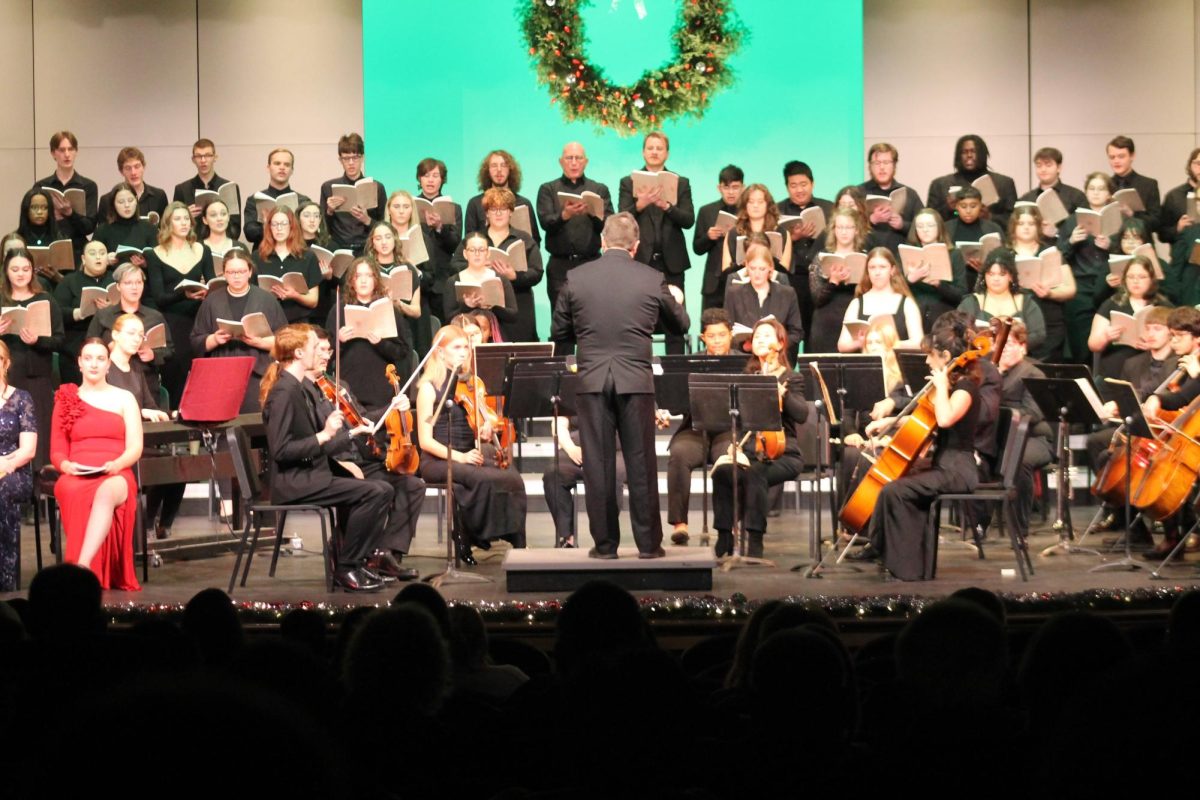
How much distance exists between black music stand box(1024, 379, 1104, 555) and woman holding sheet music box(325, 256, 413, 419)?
3774 millimetres

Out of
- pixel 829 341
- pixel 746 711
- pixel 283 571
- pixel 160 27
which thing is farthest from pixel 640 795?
pixel 160 27

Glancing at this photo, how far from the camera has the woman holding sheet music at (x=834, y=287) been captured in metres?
9.50

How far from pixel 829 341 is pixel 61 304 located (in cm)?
508

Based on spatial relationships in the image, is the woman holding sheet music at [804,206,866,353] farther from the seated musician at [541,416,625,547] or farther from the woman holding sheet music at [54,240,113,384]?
the woman holding sheet music at [54,240,113,384]

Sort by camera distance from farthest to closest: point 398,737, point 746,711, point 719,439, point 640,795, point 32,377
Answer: point 32,377 < point 719,439 < point 746,711 < point 398,737 < point 640,795

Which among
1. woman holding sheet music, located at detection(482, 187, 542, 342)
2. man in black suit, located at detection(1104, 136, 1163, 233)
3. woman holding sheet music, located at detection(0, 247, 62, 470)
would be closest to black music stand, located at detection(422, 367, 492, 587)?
woman holding sheet music, located at detection(482, 187, 542, 342)

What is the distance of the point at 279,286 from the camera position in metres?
9.61

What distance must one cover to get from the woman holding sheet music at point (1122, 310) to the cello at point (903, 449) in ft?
8.01

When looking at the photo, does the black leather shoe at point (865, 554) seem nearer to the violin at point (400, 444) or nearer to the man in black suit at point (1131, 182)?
the violin at point (400, 444)

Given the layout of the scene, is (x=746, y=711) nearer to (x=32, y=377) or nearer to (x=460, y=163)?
(x=32, y=377)

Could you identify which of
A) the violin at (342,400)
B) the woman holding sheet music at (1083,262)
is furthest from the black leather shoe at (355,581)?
the woman holding sheet music at (1083,262)

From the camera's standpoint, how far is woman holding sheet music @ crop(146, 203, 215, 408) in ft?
31.8

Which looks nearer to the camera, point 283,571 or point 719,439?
point 283,571

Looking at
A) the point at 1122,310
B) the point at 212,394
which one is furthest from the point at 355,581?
the point at 1122,310
